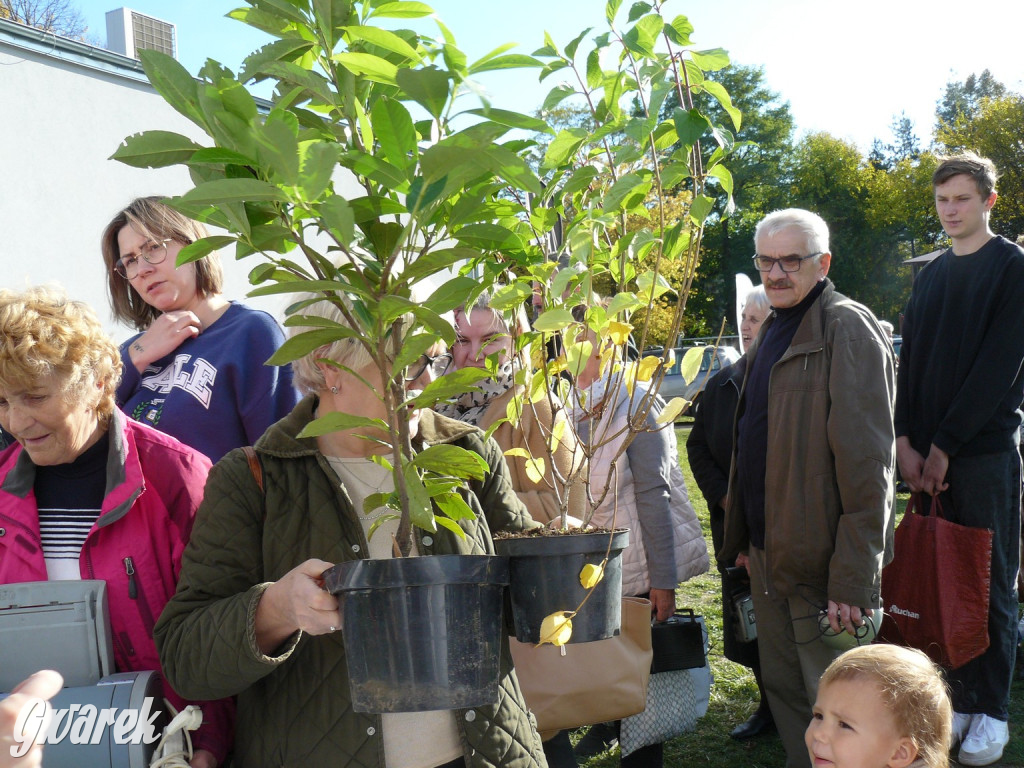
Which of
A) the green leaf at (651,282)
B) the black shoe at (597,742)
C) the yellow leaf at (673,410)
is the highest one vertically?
the green leaf at (651,282)

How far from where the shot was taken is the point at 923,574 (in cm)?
354

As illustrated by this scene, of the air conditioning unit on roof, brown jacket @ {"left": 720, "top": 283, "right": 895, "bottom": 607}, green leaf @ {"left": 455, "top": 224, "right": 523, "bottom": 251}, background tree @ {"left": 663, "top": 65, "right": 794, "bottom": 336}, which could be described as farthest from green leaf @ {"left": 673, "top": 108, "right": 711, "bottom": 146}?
background tree @ {"left": 663, "top": 65, "right": 794, "bottom": 336}

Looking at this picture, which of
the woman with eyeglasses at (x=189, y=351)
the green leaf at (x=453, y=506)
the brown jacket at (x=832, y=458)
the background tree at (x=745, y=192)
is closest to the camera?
the green leaf at (x=453, y=506)

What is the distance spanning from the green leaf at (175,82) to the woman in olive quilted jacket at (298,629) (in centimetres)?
62

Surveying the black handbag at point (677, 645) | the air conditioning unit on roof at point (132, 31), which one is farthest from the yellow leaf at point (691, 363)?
the air conditioning unit on roof at point (132, 31)

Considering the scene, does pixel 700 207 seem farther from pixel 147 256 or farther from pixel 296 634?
pixel 147 256

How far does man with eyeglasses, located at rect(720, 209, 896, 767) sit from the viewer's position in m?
2.92

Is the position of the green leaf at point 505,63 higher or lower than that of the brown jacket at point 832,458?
higher

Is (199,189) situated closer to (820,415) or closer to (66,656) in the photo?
(66,656)

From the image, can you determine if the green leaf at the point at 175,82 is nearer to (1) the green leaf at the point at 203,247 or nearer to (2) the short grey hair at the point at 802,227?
(1) the green leaf at the point at 203,247

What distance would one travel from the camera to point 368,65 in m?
1.17

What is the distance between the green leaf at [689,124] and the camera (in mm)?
1402

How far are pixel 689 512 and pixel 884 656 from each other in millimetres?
1321

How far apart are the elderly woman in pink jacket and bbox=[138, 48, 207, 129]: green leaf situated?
997 mm
